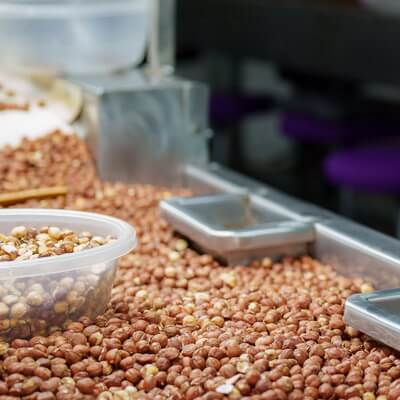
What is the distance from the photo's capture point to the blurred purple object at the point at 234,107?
5.44 meters

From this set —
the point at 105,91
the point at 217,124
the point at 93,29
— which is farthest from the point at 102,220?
the point at 217,124

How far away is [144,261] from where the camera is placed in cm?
216

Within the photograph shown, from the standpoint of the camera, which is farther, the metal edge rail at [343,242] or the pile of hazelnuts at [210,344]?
the metal edge rail at [343,242]

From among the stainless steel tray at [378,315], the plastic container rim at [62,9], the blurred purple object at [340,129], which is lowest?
the blurred purple object at [340,129]

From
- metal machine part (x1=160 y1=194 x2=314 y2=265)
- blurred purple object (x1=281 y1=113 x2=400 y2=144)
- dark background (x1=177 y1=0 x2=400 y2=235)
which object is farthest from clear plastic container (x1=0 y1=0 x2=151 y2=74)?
blurred purple object (x1=281 y1=113 x2=400 y2=144)

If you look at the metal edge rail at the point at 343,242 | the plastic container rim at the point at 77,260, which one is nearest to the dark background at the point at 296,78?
the metal edge rail at the point at 343,242

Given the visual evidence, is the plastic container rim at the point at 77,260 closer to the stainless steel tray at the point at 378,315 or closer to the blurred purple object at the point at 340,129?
the stainless steel tray at the point at 378,315

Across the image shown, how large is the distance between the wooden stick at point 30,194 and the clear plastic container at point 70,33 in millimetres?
587

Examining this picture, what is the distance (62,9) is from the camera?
287 centimetres

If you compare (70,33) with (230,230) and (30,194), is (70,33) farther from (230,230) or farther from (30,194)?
(230,230)

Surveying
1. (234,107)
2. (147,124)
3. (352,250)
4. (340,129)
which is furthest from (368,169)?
(352,250)

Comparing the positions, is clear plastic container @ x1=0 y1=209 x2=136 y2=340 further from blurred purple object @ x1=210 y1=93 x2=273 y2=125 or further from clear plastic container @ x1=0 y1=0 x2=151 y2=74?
blurred purple object @ x1=210 y1=93 x2=273 y2=125

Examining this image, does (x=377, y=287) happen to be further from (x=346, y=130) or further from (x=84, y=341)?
(x=346, y=130)

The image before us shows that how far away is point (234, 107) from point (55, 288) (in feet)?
12.9
